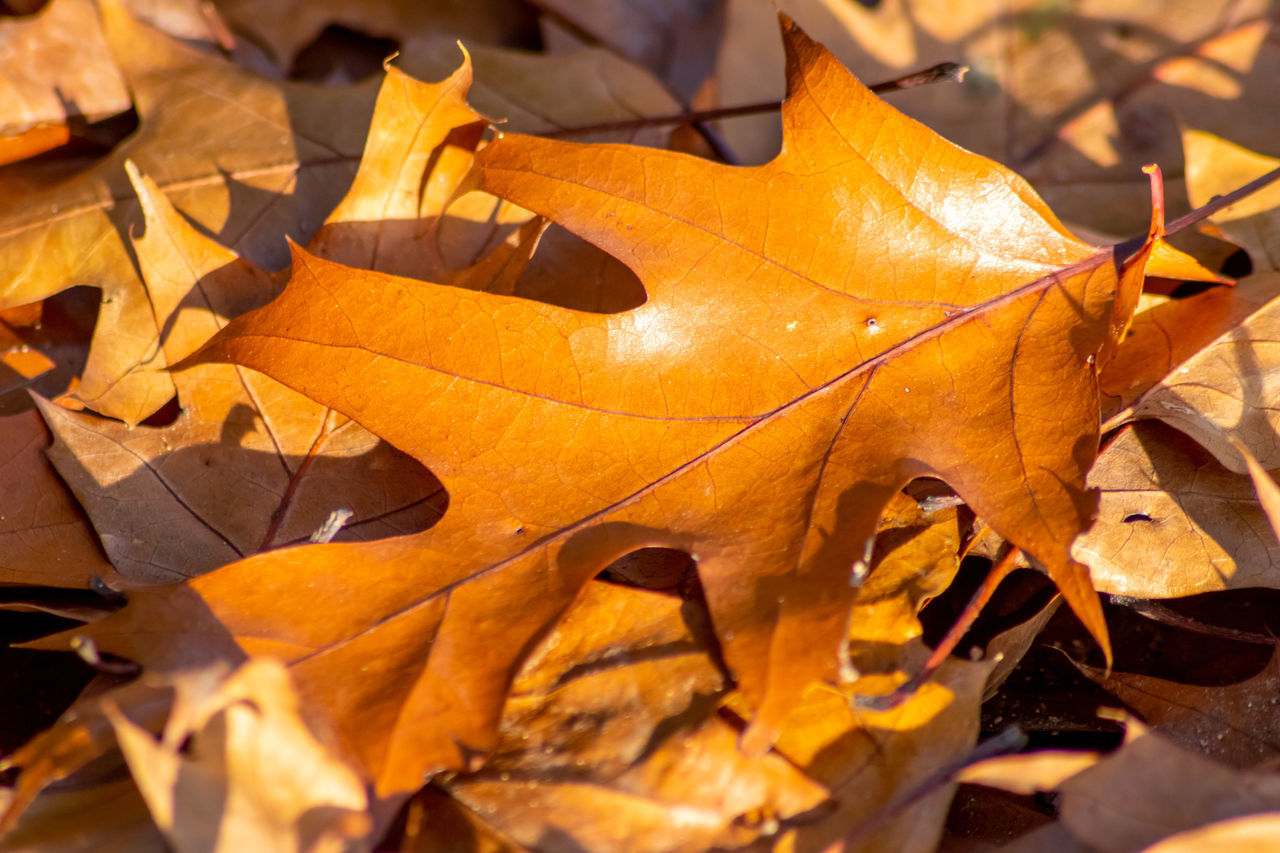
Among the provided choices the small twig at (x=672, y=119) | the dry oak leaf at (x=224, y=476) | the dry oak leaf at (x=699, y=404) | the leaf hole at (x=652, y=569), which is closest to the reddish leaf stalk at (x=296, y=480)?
the dry oak leaf at (x=224, y=476)

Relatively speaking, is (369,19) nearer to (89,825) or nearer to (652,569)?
(652,569)

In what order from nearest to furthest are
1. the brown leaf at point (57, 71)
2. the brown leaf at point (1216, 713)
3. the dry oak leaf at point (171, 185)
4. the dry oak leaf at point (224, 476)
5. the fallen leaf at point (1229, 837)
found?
the fallen leaf at point (1229, 837) < the brown leaf at point (1216, 713) < the dry oak leaf at point (224, 476) < the dry oak leaf at point (171, 185) < the brown leaf at point (57, 71)

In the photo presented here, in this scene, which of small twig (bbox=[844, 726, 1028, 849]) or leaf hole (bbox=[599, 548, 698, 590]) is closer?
small twig (bbox=[844, 726, 1028, 849])

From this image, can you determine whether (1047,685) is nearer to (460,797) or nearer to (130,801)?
(460,797)

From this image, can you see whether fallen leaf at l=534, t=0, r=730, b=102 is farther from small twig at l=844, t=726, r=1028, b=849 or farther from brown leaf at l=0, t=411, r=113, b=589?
small twig at l=844, t=726, r=1028, b=849

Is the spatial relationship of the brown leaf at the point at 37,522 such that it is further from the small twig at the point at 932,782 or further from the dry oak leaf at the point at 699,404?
the small twig at the point at 932,782

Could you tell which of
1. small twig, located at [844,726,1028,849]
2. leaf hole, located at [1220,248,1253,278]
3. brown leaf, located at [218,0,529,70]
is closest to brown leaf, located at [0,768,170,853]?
small twig, located at [844,726,1028,849]

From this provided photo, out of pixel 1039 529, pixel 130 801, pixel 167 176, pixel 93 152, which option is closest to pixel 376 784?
pixel 130 801

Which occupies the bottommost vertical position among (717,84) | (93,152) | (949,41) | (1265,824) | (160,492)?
(160,492)
